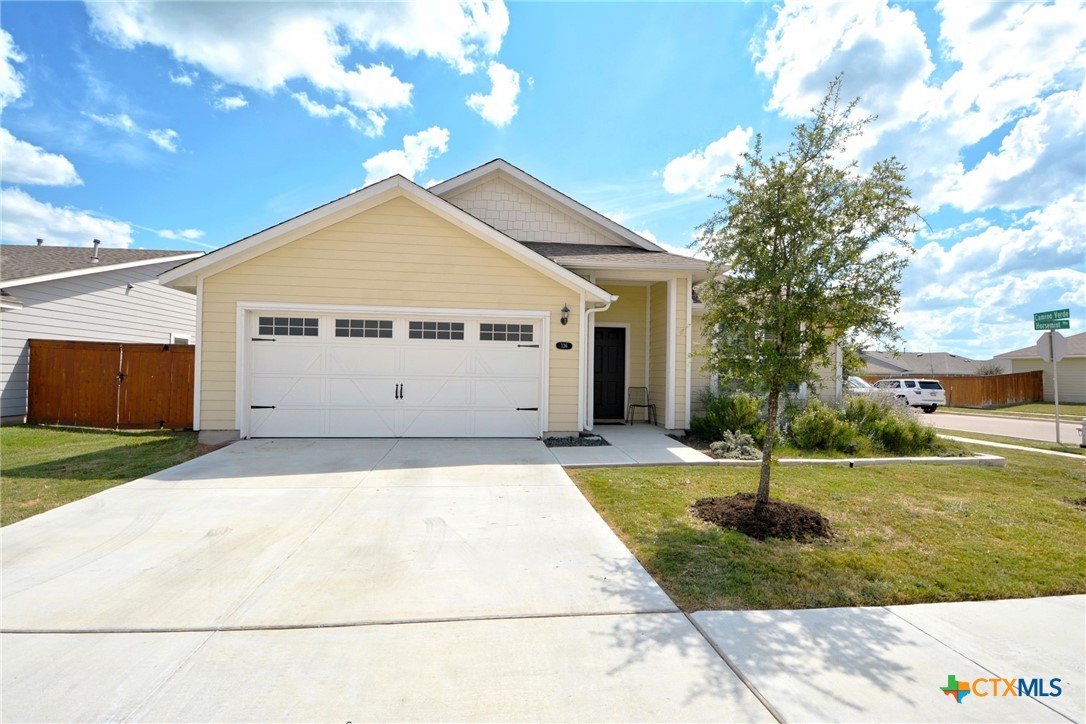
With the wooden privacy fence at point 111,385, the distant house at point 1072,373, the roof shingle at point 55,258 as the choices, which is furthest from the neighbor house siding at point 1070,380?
the roof shingle at point 55,258

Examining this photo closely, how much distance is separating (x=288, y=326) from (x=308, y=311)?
477 millimetres

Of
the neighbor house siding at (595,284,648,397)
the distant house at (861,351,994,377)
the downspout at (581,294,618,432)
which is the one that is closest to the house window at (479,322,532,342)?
the downspout at (581,294,618,432)

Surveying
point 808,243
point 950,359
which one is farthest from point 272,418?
point 950,359

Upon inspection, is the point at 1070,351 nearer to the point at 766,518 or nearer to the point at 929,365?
the point at 929,365

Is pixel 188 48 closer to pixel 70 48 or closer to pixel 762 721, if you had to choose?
pixel 70 48

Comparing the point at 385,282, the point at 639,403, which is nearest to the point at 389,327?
the point at 385,282

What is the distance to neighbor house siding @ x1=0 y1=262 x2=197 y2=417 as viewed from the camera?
10.6 metres

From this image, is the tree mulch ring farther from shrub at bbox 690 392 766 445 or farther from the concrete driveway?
shrub at bbox 690 392 766 445

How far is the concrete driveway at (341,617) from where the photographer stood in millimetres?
2320

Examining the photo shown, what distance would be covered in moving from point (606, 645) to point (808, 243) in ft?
12.6

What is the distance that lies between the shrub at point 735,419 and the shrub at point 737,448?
63 cm

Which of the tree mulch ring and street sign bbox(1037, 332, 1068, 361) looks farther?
street sign bbox(1037, 332, 1068, 361)

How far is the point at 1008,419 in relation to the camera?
18656mm

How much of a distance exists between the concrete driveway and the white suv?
25091 millimetres
